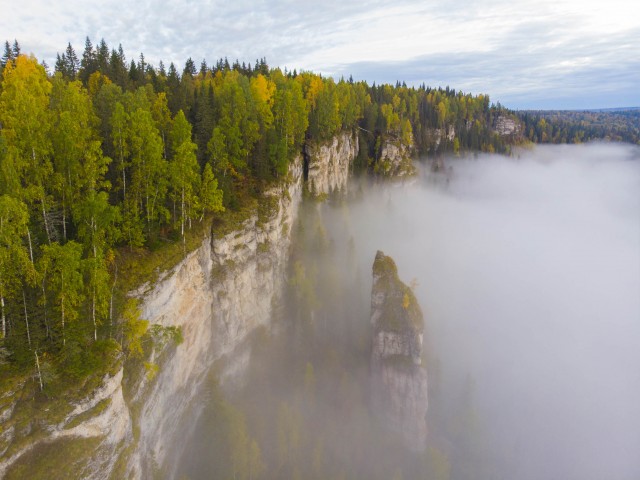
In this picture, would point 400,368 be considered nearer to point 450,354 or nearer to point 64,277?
point 450,354

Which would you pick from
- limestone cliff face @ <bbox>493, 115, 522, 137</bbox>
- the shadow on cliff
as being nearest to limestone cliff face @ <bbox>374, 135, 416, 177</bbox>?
the shadow on cliff

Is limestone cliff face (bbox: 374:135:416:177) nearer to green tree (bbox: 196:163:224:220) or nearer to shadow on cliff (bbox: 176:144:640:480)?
shadow on cliff (bbox: 176:144:640:480)

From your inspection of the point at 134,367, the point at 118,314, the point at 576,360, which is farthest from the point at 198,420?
the point at 576,360

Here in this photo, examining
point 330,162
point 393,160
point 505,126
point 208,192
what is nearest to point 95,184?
point 208,192

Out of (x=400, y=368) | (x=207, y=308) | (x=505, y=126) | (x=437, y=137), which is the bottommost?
(x=400, y=368)

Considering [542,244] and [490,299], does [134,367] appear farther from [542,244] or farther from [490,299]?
[542,244]

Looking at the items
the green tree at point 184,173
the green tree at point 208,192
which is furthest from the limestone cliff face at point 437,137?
the green tree at point 184,173
